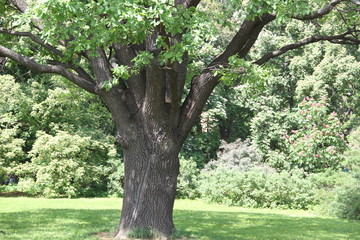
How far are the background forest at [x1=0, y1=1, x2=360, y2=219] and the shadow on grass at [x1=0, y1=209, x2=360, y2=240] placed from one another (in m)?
5.08

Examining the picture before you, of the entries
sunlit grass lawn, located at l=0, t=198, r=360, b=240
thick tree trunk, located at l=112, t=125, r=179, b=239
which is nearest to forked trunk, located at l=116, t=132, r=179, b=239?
thick tree trunk, located at l=112, t=125, r=179, b=239

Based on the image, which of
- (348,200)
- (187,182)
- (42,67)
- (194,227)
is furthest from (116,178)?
(42,67)

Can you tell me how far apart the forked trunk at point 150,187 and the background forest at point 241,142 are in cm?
983

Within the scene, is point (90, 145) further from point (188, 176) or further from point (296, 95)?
point (296, 95)

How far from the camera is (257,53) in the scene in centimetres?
2459

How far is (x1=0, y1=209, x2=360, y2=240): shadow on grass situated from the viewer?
853cm

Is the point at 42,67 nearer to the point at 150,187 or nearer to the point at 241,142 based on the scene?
the point at 150,187

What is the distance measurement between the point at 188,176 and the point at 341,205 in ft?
29.4

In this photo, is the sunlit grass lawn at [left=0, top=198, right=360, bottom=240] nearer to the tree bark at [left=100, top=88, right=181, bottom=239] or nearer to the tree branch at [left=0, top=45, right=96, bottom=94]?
the tree bark at [left=100, top=88, right=181, bottom=239]

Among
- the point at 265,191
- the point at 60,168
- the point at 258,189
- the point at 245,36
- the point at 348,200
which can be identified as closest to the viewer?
the point at 245,36

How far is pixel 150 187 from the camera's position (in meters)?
7.40

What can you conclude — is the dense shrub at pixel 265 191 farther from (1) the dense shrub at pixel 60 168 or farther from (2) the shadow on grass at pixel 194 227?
(1) the dense shrub at pixel 60 168

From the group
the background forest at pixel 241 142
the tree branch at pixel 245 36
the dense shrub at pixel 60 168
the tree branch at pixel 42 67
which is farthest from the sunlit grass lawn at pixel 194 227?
the dense shrub at pixel 60 168

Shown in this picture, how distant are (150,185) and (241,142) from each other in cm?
1608
